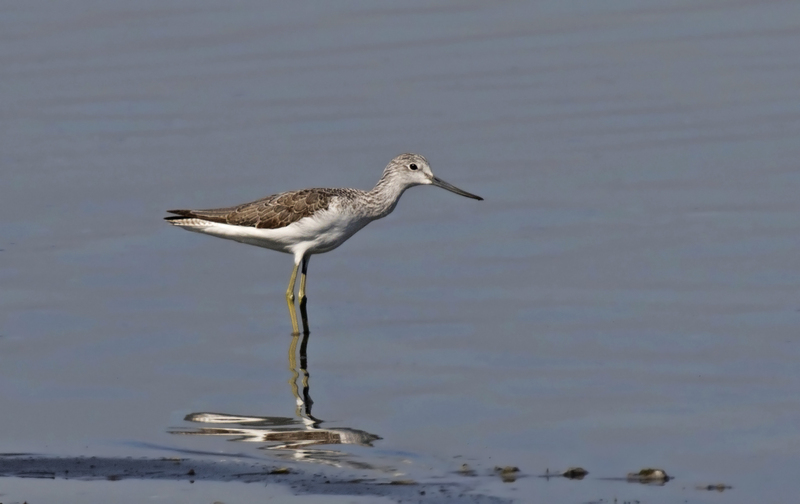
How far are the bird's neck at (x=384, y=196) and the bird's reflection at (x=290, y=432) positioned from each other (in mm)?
3857

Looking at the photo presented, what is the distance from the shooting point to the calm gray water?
368 inches

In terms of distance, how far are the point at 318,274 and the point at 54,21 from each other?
12.1 m

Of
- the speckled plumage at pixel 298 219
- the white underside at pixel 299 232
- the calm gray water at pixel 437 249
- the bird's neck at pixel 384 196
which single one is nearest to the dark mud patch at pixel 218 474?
the calm gray water at pixel 437 249

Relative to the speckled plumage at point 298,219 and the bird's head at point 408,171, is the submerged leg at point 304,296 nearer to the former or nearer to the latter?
the speckled plumage at point 298,219

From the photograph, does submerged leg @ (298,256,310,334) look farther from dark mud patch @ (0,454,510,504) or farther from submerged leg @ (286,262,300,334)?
dark mud patch @ (0,454,510,504)

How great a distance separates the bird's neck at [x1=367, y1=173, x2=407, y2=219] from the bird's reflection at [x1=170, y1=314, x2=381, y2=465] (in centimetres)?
386

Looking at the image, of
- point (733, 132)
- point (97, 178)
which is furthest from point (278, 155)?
point (733, 132)

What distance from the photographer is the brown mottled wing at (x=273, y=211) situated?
518 inches

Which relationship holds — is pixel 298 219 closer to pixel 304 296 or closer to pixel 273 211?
pixel 273 211

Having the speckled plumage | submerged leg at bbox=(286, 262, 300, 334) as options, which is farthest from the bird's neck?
submerged leg at bbox=(286, 262, 300, 334)

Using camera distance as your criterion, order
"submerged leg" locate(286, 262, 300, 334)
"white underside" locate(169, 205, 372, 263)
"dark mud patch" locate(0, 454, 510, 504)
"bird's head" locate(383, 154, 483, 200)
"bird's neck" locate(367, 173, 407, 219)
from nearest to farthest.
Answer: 1. "dark mud patch" locate(0, 454, 510, 504)
2. "submerged leg" locate(286, 262, 300, 334)
3. "white underside" locate(169, 205, 372, 263)
4. "bird's neck" locate(367, 173, 407, 219)
5. "bird's head" locate(383, 154, 483, 200)

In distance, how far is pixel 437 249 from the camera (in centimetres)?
1427

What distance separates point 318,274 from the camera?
14281 mm

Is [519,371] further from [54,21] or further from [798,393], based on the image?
[54,21]
